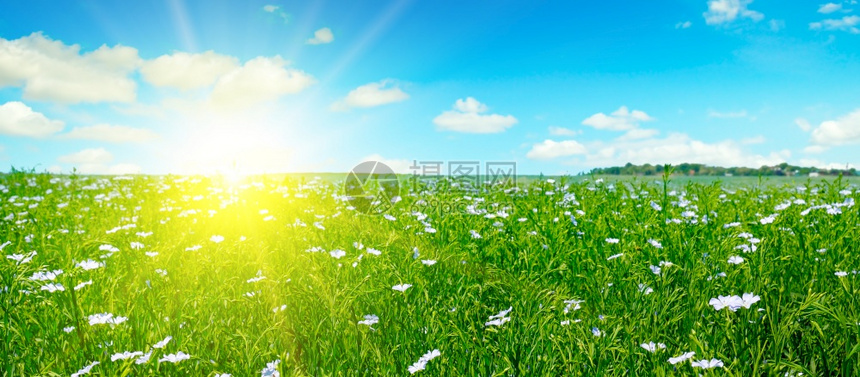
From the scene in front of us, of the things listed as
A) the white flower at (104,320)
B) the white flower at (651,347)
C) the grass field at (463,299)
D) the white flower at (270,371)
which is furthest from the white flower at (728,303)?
the white flower at (104,320)

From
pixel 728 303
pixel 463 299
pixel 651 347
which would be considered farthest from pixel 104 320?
pixel 728 303

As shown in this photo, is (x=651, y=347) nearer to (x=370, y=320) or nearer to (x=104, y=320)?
(x=370, y=320)

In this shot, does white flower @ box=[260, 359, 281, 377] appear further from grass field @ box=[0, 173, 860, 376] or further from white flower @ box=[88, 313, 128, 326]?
white flower @ box=[88, 313, 128, 326]

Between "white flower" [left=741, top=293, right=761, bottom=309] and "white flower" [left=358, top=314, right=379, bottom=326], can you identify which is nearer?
"white flower" [left=741, top=293, right=761, bottom=309]

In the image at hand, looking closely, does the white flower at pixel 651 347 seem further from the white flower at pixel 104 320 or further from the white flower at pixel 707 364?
the white flower at pixel 104 320

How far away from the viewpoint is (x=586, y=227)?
501 centimetres

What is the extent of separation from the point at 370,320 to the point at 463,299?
61 cm

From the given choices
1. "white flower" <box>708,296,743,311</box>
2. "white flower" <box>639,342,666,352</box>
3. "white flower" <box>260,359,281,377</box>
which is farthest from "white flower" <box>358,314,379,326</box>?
"white flower" <box>708,296,743,311</box>

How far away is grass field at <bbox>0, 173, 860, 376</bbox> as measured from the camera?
2469 mm

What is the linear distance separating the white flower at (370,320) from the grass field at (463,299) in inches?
0.5

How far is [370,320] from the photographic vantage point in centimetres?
293

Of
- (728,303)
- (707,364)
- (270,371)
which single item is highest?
(728,303)

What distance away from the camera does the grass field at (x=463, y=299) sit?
8.10ft

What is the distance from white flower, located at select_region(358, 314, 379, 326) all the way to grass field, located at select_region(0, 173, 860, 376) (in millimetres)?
12
